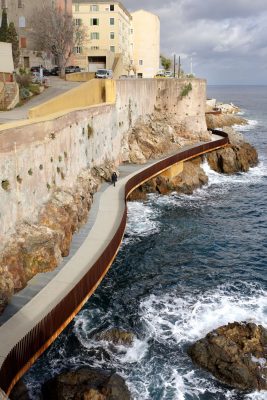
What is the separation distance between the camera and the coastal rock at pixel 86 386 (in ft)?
45.7

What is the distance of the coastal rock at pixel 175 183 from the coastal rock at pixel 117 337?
60.8ft

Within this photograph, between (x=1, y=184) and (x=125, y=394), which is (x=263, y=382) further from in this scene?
(x=1, y=184)

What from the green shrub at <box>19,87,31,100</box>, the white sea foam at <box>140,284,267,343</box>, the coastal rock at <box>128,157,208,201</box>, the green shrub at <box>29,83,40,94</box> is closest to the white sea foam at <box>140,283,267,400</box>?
the white sea foam at <box>140,284,267,343</box>

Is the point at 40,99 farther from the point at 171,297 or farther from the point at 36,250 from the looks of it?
the point at 171,297

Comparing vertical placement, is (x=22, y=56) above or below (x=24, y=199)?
above

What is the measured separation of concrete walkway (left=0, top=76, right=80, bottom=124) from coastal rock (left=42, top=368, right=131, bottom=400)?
16970mm

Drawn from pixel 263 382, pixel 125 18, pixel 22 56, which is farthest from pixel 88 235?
pixel 125 18

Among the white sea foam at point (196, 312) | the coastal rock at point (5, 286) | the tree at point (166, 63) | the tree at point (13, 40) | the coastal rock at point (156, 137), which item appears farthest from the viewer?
the tree at point (166, 63)

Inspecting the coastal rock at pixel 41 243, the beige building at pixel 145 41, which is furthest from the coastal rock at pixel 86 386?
the beige building at pixel 145 41

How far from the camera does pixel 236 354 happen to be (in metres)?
16.2

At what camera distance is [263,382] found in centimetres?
1565

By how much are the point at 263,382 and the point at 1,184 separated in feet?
39.5

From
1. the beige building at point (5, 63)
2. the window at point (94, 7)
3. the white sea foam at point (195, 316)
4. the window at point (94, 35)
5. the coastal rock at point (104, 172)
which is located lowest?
the white sea foam at point (195, 316)

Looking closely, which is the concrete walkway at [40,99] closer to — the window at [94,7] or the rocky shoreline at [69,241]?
the rocky shoreline at [69,241]
